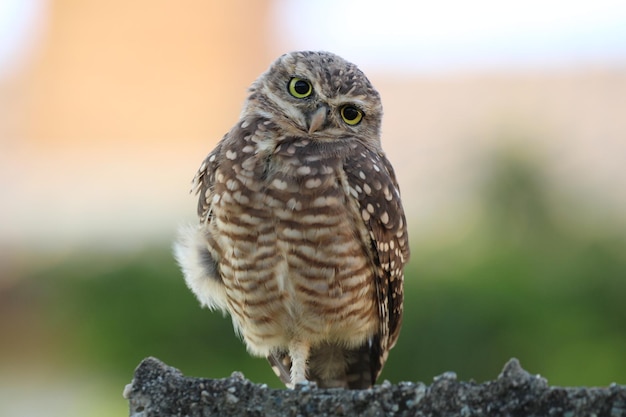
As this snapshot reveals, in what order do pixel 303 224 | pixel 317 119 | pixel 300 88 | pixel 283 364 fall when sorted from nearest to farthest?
pixel 303 224
pixel 317 119
pixel 300 88
pixel 283 364

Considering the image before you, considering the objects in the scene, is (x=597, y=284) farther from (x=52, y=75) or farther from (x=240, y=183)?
(x=52, y=75)

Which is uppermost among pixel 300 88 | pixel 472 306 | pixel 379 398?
pixel 300 88

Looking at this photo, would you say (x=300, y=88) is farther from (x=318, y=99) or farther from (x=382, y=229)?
(x=382, y=229)

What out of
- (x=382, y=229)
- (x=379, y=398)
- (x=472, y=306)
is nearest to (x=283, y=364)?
(x=382, y=229)

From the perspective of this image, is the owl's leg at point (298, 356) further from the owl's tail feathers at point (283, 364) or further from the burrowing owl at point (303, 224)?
the owl's tail feathers at point (283, 364)

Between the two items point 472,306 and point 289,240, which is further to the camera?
point 472,306

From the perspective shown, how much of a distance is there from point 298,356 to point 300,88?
110cm

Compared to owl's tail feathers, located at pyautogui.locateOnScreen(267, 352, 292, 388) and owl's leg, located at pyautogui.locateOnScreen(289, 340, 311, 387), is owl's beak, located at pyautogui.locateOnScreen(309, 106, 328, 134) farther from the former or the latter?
owl's tail feathers, located at pyautogui.locateOnScreen(267, 352, 292, 388)

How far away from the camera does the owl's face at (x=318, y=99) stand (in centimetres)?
402

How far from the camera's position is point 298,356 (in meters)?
4.12

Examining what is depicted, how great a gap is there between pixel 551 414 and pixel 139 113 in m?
17.4

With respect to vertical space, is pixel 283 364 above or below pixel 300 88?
below

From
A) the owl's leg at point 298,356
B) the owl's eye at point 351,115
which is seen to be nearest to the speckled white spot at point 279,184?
the owl's eye at point 351,115

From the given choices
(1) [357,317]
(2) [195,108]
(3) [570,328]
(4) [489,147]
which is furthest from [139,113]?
(1) [357,317]
